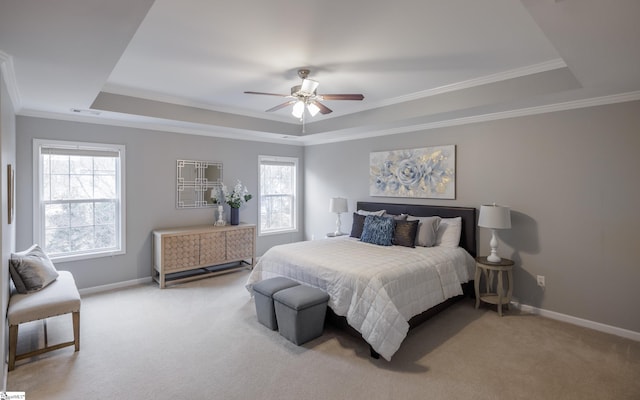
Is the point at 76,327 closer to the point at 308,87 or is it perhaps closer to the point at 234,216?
the point at 234,216

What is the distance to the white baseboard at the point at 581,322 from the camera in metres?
3.17

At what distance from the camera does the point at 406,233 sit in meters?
4.20

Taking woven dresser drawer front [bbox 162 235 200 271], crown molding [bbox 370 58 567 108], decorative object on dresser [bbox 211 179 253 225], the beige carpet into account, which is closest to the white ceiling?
crown molding [bbox 370 58 567 108]

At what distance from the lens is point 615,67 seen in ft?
8.06

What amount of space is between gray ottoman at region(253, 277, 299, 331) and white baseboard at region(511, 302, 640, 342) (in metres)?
2.75

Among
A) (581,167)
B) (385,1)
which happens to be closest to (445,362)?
(581,167)

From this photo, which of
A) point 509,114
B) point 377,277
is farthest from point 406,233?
point 509,114

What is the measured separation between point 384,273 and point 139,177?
3.83m

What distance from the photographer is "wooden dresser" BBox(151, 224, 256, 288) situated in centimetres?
461

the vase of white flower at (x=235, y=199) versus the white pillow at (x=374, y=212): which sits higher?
the vase of white flower at (x=235, y=199)

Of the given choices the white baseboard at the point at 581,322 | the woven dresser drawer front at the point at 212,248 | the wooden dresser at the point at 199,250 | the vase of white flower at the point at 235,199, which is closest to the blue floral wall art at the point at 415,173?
the white baseboard at the point at 581,322

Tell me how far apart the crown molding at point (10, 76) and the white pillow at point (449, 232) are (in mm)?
4472

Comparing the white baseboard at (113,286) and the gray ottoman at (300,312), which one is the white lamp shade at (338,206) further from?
the white baseboard at (113,286)

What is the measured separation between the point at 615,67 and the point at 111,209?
5745 millimetres
